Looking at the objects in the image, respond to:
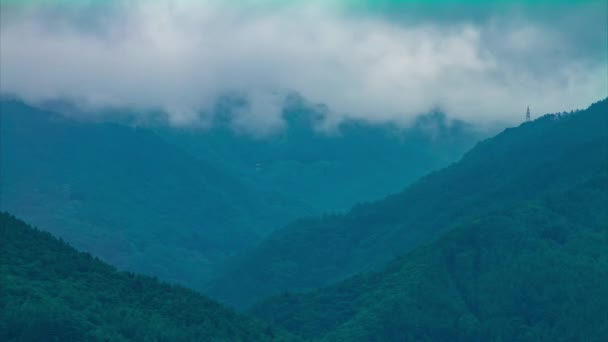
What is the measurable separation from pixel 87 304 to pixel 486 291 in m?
35.3

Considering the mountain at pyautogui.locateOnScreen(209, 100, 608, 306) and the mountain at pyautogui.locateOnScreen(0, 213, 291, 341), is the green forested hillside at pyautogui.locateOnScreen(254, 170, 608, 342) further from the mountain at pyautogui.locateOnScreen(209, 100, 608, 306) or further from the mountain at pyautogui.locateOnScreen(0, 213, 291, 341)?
the mountain at pyautogui.locateOnScreen(0, 213, 291, 341)

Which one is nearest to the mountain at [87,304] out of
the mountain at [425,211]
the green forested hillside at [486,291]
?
the green forested hillside at [486,291]

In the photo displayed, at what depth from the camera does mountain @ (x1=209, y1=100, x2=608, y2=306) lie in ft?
414

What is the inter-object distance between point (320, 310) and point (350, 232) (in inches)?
1479

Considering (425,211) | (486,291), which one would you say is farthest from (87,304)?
(425,211)

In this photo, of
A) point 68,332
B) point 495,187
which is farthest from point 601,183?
point 68,332

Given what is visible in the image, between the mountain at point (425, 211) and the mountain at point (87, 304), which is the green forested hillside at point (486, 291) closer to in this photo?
the mountain at point (425, 211)

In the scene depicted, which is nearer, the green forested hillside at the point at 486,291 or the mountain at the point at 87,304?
the mountain at the point at 87,304

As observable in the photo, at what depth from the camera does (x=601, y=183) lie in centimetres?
11694

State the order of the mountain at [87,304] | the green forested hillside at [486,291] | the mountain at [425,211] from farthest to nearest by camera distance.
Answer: the mountain at [425,211]
the green forested hillside at [486,291]
the mountain at [87,304]

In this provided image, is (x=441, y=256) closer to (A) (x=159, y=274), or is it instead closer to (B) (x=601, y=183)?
(B) (x=601, y=183)

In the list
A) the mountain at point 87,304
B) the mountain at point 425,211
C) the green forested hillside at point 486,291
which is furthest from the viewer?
the mountain at point 425,211

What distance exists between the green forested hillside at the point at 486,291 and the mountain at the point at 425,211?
9.56 meters

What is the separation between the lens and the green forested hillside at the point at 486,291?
318 ft
